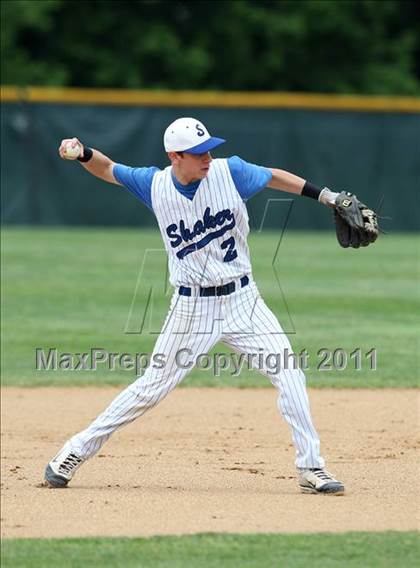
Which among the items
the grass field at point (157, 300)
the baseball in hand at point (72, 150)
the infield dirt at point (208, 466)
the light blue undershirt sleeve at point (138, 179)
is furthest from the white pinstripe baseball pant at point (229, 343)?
the grass field at point (157, 300)

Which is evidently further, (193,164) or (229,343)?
(229,343)

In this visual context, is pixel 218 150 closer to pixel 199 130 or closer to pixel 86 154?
pixel 86 154

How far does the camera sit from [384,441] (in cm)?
747

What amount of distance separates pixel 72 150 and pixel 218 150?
16.7 meters

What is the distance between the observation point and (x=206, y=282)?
5.70 meters

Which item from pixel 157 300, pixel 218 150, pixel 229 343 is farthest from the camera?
pixel 218 150

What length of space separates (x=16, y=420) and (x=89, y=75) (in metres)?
21.3

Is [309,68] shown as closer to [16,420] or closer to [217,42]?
[217,42]

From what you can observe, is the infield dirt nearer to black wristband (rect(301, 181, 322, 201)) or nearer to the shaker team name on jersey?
the shaker team name on jersey

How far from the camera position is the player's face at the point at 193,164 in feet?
18.4

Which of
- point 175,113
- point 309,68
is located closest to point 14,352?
point 175,113

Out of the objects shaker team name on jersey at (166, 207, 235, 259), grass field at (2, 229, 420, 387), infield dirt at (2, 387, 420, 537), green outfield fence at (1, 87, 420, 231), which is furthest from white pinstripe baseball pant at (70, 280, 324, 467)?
green outfield fence at (1, 87, 420, 231)

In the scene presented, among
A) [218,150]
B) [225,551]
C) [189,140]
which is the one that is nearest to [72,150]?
[189,140]

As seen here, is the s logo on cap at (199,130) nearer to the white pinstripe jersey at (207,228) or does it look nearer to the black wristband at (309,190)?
the white pinstripe jersey at (207,228)
